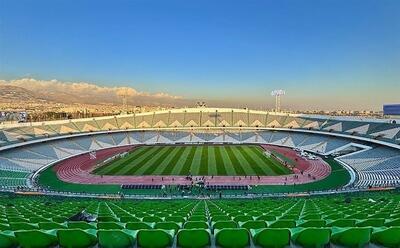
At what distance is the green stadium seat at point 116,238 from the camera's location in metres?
6.21

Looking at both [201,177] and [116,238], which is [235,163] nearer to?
[201,177]

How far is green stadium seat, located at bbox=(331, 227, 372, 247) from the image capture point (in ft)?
20.3

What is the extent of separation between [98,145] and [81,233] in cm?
7081

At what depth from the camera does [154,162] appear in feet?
188

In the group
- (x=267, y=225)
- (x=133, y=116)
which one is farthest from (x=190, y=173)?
(x=133, y=116)

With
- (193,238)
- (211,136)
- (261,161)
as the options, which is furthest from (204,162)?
(193,238)

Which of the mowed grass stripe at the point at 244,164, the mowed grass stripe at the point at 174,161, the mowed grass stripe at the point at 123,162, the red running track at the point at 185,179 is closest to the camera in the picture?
the red running track at the point at 185,179

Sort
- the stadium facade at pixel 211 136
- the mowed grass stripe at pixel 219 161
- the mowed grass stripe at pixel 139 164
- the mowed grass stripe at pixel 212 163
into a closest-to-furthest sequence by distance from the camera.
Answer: the stadium facade at pixel 211 136
the mowed grass stripe at pixel 212 163
the mowed grass stripe at pixel 139 164
the mowed grass stripe at pixel 219 161

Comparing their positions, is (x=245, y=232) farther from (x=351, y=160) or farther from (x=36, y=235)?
(x=351, y=160)

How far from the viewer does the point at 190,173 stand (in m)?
48.8

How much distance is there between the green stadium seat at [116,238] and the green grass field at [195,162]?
4294 centimetres

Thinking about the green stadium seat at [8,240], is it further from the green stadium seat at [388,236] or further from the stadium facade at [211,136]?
the stadium facade at [211,136]

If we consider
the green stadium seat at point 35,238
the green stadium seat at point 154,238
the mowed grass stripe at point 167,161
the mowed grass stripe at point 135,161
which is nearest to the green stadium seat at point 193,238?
the green stadium seat at point 154,238

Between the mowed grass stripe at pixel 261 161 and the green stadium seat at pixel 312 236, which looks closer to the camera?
the green stadium seat at pixel 312 236
